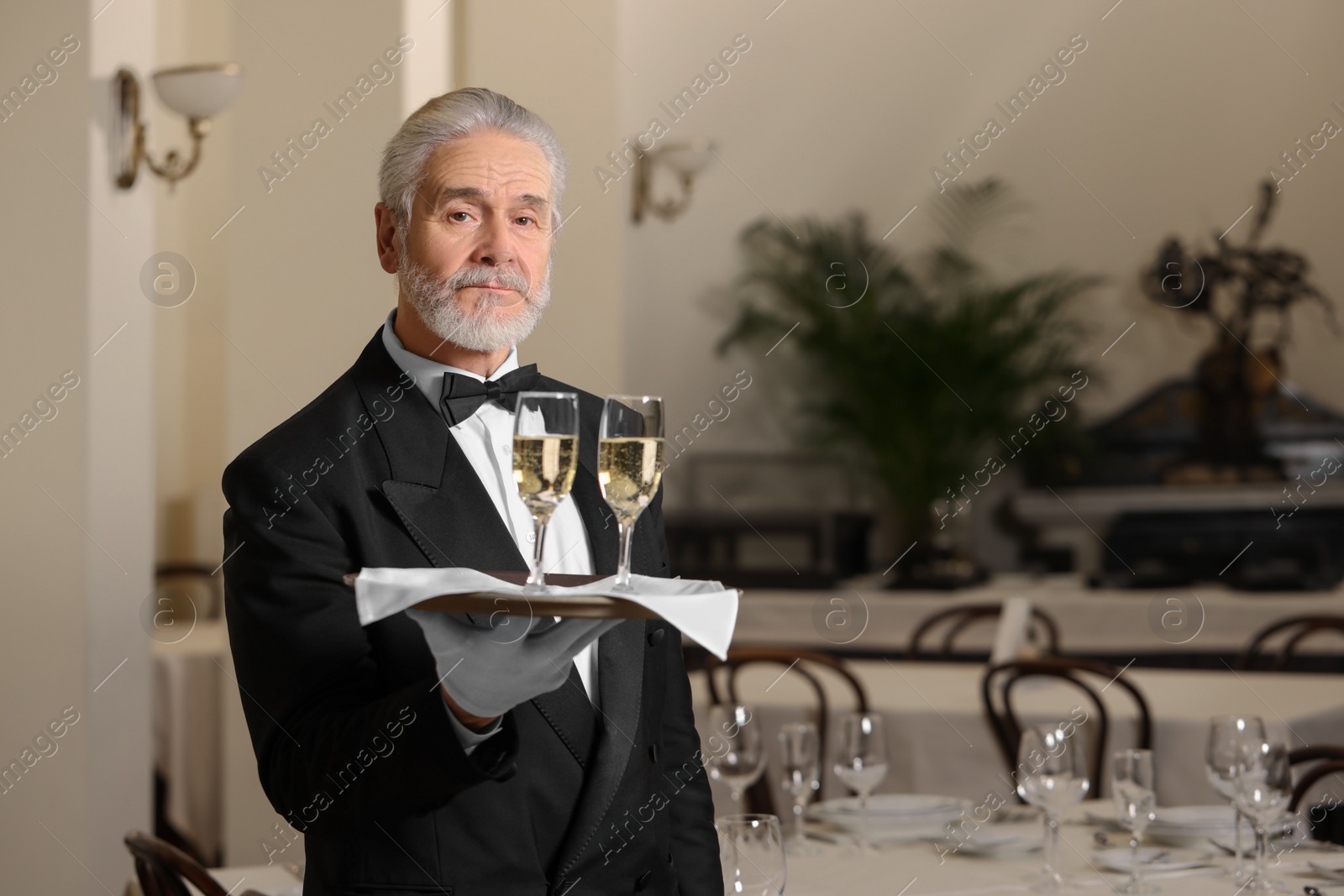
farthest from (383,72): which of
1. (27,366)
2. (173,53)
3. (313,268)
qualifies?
(173,53)

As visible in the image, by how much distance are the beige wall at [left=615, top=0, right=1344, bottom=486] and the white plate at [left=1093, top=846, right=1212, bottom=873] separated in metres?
5.94

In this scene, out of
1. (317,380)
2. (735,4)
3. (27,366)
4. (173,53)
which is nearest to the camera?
(27,366)

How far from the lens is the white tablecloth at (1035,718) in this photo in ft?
13.4

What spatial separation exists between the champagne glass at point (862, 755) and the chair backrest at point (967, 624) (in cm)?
299

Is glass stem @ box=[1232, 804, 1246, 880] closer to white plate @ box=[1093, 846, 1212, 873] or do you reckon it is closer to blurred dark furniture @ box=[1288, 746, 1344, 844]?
white plate @ box=[1093, 846, 1212, 873]

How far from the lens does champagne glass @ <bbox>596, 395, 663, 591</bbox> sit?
55.9 inches

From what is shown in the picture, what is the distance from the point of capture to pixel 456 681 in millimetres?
1336

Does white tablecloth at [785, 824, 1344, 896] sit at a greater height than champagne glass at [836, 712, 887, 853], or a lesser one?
lesser

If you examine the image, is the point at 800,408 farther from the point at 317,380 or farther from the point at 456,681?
the point at 456,681

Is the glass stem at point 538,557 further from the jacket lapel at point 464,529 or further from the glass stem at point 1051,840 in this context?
the glass stem at point 1051,840

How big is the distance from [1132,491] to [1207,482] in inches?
15.4

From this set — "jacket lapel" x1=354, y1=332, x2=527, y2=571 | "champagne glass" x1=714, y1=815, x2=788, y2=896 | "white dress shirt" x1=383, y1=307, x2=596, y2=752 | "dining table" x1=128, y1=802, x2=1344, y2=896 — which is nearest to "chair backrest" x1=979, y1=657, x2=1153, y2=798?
"dining table" x1=128, y1=802, x2=1344, y2=896

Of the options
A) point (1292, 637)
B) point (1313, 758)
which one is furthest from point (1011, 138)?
point (1313, 758)

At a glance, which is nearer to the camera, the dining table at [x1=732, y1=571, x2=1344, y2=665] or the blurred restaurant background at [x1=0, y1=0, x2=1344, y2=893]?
the blurred restaurant background at [x1=0, y1=0, x2=1344, y2=893]
